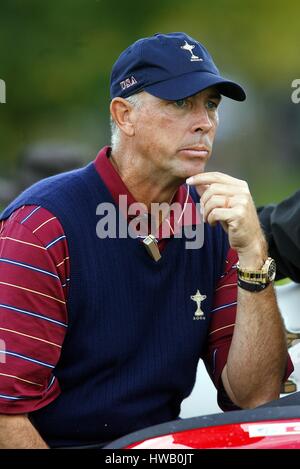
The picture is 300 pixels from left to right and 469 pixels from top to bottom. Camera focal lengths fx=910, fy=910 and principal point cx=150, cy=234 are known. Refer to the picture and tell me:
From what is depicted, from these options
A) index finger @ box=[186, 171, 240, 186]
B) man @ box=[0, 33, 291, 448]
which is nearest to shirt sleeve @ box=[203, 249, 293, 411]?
man @ box=[0, 33, 291, 448]

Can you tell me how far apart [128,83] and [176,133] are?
0.20 m

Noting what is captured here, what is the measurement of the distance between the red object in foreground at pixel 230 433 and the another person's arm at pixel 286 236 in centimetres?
125

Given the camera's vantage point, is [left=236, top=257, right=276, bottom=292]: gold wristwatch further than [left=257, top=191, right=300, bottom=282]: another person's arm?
Answer: No

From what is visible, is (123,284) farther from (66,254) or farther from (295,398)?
(295,398)

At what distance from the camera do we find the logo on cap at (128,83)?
2416 mm

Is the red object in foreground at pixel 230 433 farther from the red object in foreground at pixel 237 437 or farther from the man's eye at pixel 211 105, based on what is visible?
the man's eye at pixel 211 105

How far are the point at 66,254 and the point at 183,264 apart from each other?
0.36 meters

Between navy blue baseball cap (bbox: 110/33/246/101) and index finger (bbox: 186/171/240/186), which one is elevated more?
navy blue baseball cap (bbox: 110/33/246/101)

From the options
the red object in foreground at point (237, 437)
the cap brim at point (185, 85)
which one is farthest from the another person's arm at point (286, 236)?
the red object in foreground at point (237, 437)

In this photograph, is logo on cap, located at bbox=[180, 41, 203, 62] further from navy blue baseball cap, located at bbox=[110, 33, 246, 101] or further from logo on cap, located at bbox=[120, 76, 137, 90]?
logo on cap, located at bbox=[120, 76, 137, 90]

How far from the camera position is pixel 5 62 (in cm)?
927

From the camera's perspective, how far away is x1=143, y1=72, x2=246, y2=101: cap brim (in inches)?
91.9
